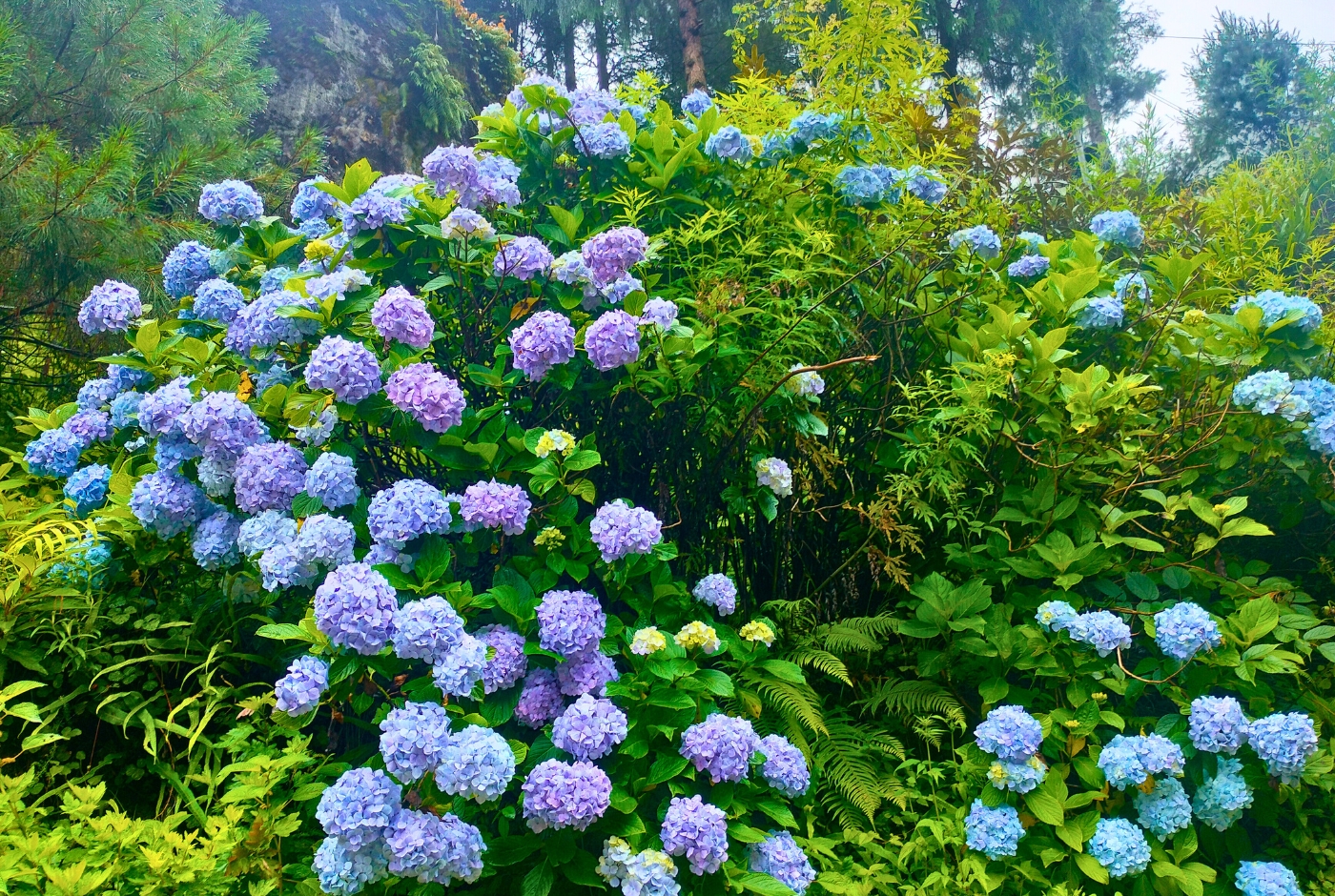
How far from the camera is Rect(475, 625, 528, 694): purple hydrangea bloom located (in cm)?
186

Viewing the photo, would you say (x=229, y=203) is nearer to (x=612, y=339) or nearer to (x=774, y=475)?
(x=612, y=339)

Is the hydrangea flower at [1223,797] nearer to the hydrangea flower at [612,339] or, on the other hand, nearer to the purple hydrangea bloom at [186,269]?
the hydrangea flower at [612,339]

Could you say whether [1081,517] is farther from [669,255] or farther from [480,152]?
[480,152]

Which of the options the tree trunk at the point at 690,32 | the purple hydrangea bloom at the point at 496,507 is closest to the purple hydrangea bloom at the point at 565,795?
the purple hydrangea bloom at the point at 496,507

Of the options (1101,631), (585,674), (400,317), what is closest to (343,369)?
(400,317)

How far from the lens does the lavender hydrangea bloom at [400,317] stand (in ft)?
6.77

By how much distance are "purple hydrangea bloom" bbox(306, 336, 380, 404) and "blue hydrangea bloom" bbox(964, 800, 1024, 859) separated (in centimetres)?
185

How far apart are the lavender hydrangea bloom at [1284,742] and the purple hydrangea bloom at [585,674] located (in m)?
1.63

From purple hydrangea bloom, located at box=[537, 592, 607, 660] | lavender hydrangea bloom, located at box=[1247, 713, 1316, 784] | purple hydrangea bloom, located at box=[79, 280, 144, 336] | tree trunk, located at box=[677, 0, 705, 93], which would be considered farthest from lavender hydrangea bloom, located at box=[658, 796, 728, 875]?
tree trunk, located at box=[677, 0, 705, 93]

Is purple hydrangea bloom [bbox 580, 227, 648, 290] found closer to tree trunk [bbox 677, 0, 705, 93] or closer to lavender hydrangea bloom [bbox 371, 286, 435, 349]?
lavender hydrangea bloom [bbox 371, 286, 435, 349]

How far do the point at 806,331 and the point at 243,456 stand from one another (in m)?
1.61

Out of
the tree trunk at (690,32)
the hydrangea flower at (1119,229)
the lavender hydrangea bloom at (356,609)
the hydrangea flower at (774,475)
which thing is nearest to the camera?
the lavender hydrangea bloom at (356,609)

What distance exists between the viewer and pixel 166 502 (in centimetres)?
221

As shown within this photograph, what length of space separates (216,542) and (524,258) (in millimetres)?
1088
